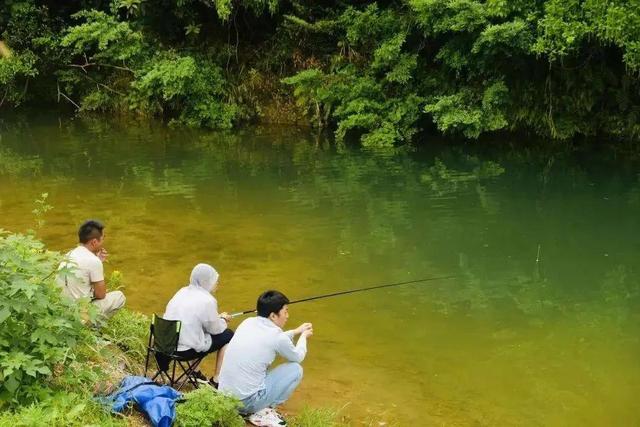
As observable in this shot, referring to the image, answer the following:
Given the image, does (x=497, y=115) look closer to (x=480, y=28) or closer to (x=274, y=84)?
(x=480, y=28)

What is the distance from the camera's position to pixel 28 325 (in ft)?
12.0

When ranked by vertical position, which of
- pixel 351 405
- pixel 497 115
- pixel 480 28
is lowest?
pixel 351 405

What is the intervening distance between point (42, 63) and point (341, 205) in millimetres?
12762

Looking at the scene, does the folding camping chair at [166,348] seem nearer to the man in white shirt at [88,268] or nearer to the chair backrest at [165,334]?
the chair backrest at [165,334]

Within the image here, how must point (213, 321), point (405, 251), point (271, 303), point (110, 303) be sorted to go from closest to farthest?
point (271, 303), point (213, 321), point (110, 303), point (405, 251)

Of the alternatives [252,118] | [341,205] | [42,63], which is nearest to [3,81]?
[42,63]

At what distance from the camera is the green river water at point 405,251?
5352 millimetres

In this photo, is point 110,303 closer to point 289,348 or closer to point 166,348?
point 166,348

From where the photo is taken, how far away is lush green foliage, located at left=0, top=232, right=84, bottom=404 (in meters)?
3.46

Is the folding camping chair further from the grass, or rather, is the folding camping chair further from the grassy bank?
the grass

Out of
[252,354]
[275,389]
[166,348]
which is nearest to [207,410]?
[252,354]

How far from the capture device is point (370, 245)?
8.59m

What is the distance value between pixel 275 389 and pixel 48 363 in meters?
1.44

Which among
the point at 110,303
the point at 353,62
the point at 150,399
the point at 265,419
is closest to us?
the point at 150,399
